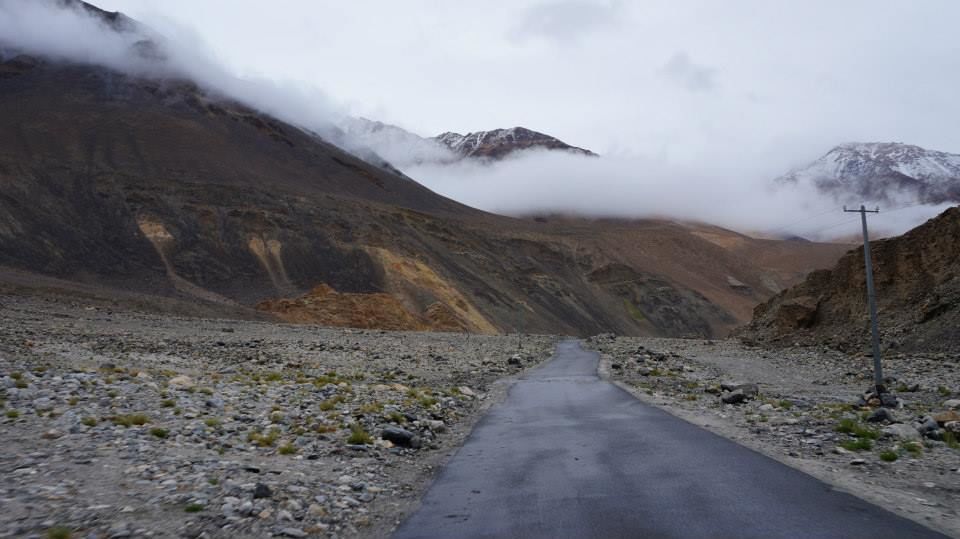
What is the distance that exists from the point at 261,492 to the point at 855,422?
1134cm

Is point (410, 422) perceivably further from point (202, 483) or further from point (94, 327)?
point (94, 327)

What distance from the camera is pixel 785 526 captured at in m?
7.18

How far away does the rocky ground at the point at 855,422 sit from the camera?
9.05 m

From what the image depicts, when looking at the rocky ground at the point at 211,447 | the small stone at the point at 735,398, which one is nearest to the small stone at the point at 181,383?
the rocky ground at the point at 211,447

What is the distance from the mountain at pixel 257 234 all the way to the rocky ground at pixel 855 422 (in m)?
52.4

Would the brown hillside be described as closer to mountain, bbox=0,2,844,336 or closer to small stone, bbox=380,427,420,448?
mountain, bbox=0,2,844,336

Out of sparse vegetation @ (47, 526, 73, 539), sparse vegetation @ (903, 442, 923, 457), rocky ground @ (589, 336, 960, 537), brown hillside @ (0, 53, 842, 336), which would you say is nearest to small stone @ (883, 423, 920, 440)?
rocky ground @ (589, 336, 960, 537)

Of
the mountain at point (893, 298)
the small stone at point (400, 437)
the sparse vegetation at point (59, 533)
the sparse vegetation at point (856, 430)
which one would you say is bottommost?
the small stone at point (400, 437)

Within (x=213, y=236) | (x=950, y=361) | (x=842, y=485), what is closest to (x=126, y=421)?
(x=842, y=485)

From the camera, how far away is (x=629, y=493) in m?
8.73

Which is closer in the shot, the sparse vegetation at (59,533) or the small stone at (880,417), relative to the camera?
the sparse vegetation at (59,533)

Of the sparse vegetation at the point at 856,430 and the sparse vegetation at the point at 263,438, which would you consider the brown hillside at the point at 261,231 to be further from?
the sparse vegetation at the point at 856,430

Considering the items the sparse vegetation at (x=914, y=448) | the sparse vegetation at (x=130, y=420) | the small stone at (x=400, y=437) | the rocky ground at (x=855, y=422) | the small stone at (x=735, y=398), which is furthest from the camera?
the small stone at (x=735, y=398)

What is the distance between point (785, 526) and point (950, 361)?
28.1m
